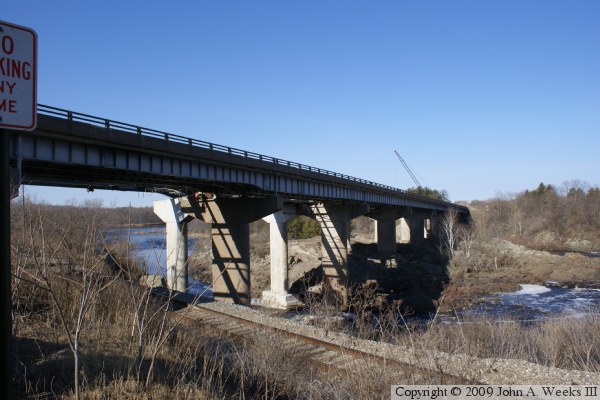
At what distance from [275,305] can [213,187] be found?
36.6 ft

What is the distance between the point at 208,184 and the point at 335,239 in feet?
62.9

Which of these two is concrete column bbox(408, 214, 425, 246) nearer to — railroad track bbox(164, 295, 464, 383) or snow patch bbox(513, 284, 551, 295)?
snow patch bbox(513, 284, 551, 295)

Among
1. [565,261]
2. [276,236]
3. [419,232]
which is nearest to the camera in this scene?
[276,236]

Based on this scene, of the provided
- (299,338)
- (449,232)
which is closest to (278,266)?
(299,338)

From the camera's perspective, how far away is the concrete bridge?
1681 centimetres

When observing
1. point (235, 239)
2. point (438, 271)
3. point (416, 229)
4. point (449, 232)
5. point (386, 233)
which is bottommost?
point (438, 271)

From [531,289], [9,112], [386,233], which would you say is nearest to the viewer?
[9,112]

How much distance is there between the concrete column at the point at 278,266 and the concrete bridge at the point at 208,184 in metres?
0.08

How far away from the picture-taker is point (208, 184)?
26969 millimetres

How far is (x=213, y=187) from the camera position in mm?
28875

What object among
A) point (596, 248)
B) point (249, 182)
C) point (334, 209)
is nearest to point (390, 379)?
point (249, 182)

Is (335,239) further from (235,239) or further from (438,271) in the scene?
(438,271)

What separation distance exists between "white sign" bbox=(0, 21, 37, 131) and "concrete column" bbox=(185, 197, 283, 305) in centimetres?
2626

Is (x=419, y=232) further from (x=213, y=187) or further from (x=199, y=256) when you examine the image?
(x=213, y=187)
